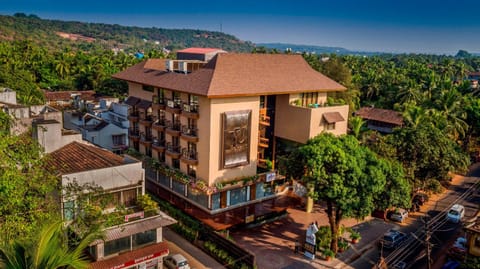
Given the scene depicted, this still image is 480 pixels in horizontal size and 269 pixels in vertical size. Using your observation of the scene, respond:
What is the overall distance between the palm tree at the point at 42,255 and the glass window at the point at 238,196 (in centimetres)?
2762

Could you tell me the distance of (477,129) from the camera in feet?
209

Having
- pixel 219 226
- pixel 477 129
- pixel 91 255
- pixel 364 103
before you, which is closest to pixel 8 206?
pixel 91 255

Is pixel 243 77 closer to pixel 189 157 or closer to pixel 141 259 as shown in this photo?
pixel 189 157

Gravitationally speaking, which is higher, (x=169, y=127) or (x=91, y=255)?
(x=169, y=127)

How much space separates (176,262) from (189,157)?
11.1m

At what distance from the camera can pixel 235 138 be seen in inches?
1476

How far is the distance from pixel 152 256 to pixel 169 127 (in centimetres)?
1658

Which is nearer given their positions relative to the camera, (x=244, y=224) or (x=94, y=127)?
(x=244, y=224)

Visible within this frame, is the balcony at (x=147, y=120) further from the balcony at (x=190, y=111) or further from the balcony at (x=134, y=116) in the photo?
the balcony at (x=190, y=111)

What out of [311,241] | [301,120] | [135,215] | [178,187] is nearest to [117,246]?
[135,215]

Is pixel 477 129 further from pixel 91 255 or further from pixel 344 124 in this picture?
pixel 91 255

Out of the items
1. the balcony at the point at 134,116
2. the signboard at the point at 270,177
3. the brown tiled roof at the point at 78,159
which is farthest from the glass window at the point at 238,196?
the balcony at the point at 134,116

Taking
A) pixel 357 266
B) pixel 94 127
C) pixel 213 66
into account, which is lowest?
pixel 357 266

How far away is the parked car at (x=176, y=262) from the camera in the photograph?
1188 inches
